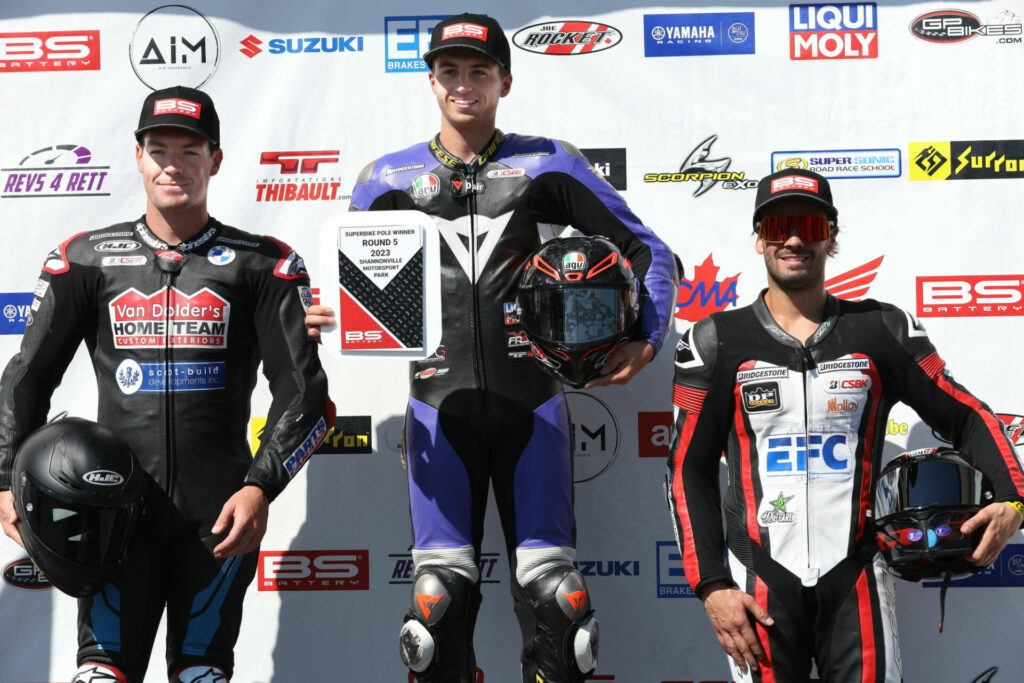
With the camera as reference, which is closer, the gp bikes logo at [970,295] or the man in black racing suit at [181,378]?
the man in black racing suit at [181,378]

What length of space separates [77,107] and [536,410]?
7.08ft

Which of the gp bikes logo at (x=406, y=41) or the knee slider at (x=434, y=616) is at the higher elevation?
the gp bikes logo at (x=406, y=41)

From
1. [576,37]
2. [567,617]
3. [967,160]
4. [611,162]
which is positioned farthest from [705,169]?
[567,617]

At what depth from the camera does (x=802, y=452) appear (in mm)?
2506

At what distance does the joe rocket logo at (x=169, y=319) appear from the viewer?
268 cm

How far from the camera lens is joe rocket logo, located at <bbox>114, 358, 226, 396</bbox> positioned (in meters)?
2.67

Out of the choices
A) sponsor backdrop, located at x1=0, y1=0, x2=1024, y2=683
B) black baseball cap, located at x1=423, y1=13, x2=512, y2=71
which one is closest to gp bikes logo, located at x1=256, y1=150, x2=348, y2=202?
sponsor backdrop, located at x1=0, y1=0, x2=1024, y2=683

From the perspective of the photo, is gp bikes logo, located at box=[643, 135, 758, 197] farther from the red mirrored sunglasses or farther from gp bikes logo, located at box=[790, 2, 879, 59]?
the red mirrored sunglasses

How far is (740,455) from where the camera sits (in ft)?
8.43

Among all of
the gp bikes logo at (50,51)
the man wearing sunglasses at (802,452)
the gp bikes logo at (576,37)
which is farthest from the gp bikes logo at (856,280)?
the gp bikes logo at (50,51)

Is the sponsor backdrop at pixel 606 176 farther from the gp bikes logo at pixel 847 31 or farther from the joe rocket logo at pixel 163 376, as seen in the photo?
the joe rocket logo at pixel 163 376

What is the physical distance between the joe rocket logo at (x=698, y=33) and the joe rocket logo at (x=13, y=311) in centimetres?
245

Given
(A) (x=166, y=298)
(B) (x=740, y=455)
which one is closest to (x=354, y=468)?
(A) (x=166, y=298)

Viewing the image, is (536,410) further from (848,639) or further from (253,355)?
(848,639)
